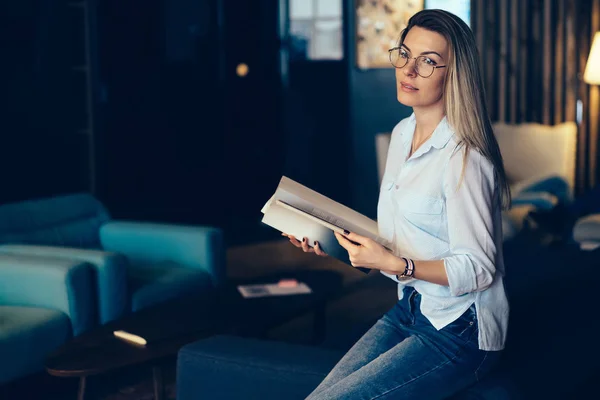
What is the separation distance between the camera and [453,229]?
5.28 feet

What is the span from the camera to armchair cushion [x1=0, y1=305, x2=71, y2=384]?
9.00 ft

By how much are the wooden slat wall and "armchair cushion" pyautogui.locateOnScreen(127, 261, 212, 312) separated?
3.86m

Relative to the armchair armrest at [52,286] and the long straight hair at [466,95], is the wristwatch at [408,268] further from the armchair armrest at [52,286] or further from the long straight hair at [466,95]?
the armchair armrest at [52,286]

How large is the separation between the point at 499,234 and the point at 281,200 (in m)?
0.46

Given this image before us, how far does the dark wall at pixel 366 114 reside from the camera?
22.9 feet

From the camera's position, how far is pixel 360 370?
5.41ft

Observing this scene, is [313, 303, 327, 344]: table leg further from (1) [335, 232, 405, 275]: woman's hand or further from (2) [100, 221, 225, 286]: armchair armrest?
(1) [335, 232, 405, 275]: woman's hand

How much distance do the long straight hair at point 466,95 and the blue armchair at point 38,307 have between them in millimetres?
1822

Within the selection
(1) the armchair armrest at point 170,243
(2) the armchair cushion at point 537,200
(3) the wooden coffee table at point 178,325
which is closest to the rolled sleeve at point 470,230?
(3) the wooden coffee table at point 178,325

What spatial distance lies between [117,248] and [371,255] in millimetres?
2525

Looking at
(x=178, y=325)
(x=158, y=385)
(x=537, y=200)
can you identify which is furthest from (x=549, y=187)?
(x=158, y=385)

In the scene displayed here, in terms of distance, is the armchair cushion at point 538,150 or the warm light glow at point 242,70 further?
the warm light glow at point 242,70

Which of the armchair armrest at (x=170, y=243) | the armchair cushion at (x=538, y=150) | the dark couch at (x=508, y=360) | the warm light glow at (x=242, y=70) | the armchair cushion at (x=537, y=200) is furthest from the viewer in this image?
the warm light glow at (x=242, y=70)

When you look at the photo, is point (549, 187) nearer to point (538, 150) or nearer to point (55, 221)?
point (538, 150)
